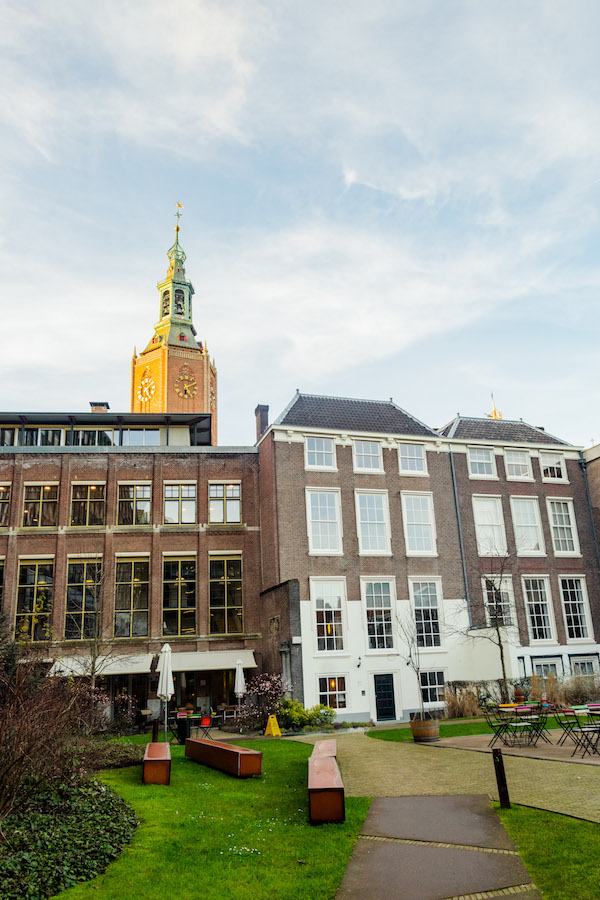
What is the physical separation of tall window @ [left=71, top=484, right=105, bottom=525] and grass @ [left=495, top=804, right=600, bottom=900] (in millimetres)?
27047

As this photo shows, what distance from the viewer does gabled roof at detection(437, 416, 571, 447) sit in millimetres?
37656

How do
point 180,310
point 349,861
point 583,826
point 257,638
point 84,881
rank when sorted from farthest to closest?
point 180,310 < point 257,638 < point 583,826 < point 349,861 < point 84,881

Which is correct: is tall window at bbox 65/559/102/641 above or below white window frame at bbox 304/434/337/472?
below

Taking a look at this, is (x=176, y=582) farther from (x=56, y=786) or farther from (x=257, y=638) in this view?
(x=56, y=786)

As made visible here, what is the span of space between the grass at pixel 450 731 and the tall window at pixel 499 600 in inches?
308

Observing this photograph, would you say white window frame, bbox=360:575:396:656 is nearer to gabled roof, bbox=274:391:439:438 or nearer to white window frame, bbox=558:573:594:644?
gabled roof, bbox=274:391:439:438

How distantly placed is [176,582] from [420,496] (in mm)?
12877

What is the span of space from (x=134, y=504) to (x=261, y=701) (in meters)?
11.4

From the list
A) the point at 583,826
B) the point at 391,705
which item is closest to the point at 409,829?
the point at 583,826

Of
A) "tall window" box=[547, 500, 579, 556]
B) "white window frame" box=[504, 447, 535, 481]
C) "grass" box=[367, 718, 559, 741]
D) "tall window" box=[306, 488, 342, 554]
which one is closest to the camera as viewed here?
"grass" box=[367, 718, 559, 741]

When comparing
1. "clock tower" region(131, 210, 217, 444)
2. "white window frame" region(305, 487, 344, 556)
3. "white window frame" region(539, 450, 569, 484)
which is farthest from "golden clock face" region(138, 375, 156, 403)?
"white window frame" region(539, 450, 569, 484)

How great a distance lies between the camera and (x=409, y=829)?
10.1m

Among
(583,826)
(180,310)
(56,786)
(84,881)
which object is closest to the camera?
(84,881)

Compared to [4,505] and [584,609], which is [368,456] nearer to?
[584,609]
